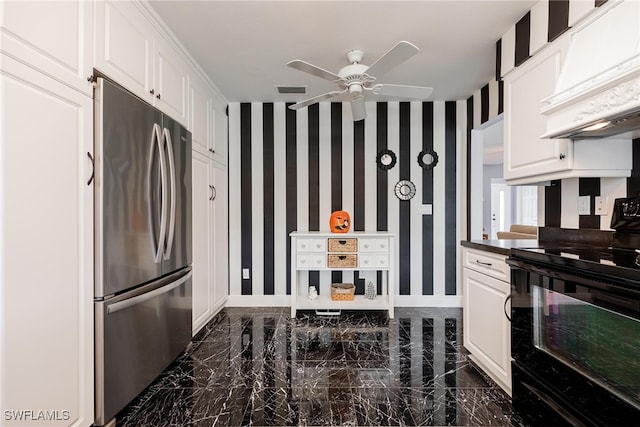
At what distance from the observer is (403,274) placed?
3916mm

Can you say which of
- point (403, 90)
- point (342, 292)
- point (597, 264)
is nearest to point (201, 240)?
point (342, 292)

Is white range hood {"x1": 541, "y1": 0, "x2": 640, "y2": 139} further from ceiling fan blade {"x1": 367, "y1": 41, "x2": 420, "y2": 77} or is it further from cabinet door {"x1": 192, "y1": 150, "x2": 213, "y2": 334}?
cabinet door {"x1": 192, "y1": 150, "x2": 213, "y2": 334}

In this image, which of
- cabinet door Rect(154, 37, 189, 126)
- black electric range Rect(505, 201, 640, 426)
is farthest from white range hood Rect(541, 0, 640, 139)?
cabinet door Rect(154, 37, 189, 126)

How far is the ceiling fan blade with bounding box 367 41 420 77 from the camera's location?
1.81 meters

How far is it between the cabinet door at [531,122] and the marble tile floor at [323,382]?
4.70 feet

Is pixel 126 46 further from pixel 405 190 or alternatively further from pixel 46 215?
pixel 405 190

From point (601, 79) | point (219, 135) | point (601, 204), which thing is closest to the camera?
point (601, 79)

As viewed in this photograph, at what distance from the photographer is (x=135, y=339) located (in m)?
1.84

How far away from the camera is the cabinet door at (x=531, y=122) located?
1866 mm

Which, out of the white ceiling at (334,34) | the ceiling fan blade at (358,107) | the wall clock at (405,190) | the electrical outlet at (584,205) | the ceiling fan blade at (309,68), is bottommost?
the electrical outlet at (584,205)

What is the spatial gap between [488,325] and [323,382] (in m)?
1.15

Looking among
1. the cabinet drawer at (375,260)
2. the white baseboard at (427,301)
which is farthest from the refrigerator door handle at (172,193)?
the white baseboard at (427,301)

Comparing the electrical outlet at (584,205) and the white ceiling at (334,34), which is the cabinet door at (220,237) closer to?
the white ceiling at (334,34)

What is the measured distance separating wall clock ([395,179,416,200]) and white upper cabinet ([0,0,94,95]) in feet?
10.3
